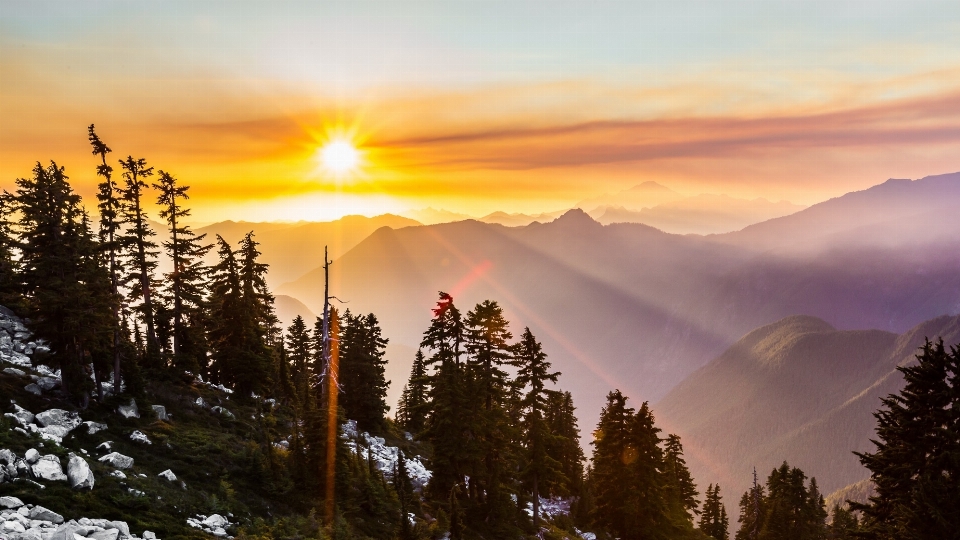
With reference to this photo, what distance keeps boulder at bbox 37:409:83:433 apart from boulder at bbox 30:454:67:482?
513 cm

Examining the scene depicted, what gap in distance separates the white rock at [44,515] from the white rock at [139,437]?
34.6 feet

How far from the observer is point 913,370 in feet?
90.7

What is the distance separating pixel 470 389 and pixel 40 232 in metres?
28.4

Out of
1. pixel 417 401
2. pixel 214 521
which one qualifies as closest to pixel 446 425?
Result: pixel 214 521

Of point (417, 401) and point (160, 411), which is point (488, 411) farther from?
point (417, 401)

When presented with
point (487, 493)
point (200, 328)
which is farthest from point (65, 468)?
point (487, 493)

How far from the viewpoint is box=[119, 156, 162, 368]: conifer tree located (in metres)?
40.4

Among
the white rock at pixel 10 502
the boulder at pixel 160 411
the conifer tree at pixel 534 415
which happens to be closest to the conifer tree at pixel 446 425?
the conifer tree at pixel 534 415

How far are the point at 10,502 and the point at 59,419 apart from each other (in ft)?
31.2

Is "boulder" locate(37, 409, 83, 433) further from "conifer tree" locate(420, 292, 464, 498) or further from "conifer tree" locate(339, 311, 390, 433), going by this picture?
"conifer tree" locate(339, 311, 390, 433)

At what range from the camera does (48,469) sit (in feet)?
70.5

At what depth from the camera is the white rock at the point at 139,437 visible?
95.3 ft

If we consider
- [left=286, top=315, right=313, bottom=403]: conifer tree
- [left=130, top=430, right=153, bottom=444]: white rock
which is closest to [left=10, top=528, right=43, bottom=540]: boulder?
[left=130, top=430, right=153, bottom=444]: white rock

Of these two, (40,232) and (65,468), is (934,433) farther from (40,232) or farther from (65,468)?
(40,232)
